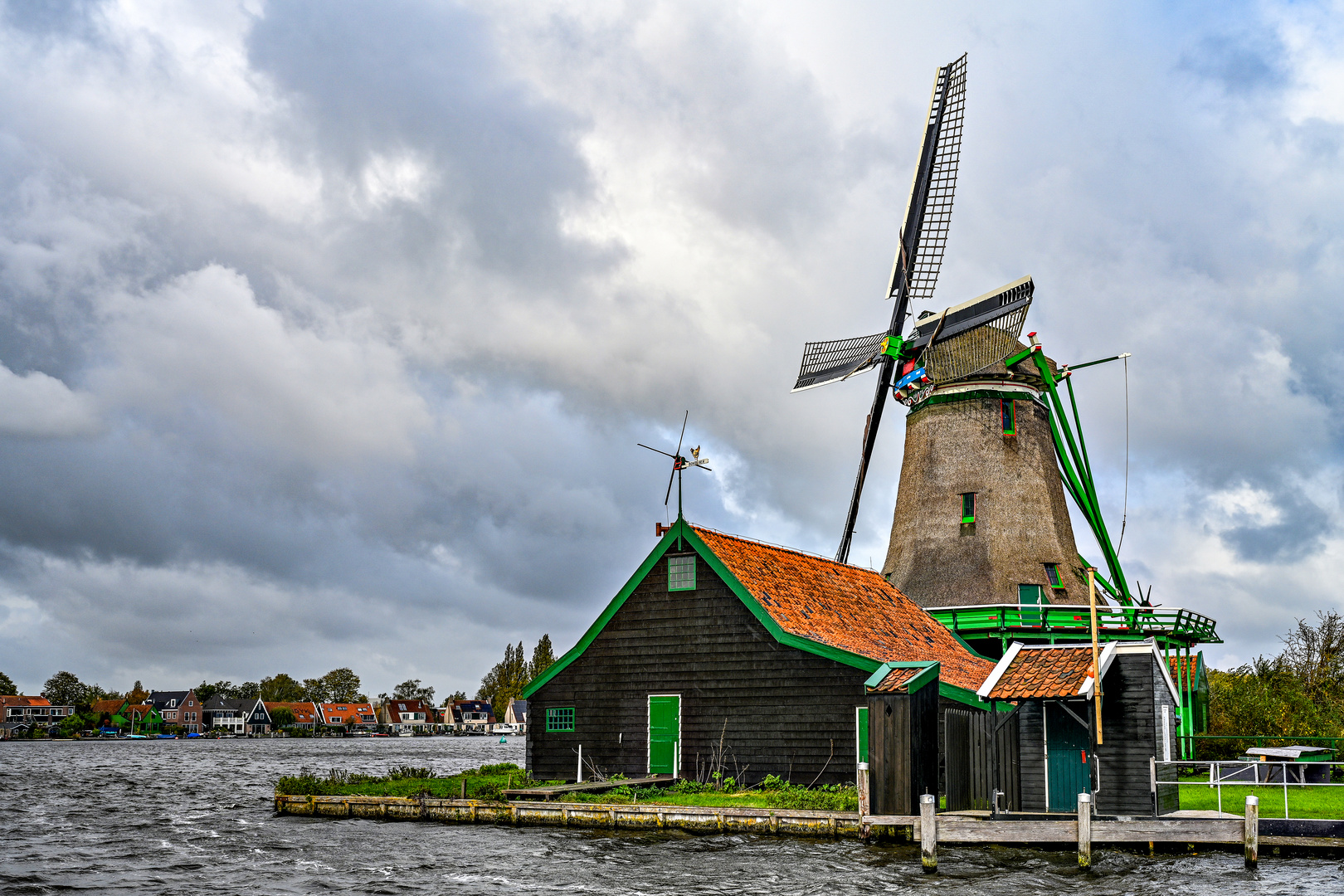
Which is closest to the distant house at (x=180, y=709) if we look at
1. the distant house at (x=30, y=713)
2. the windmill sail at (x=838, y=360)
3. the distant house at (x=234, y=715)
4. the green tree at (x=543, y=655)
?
the distant house at (x=234, y=715)

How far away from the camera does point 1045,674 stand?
24.5 metres

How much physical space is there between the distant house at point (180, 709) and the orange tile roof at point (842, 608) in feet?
548

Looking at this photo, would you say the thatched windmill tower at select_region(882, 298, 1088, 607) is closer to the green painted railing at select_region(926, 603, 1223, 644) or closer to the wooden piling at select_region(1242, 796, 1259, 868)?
the green painted railing at select_region(926, 603, 1223, 644)

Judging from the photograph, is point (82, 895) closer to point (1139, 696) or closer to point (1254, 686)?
point (1139, 696)

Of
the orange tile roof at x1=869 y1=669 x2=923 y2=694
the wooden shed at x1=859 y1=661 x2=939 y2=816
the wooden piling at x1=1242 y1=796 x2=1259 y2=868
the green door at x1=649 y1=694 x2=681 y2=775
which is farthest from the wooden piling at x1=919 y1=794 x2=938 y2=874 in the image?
the green door at x1=649 y1=694 x2=681 y2=775

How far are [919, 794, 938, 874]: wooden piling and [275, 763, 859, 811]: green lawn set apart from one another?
12.2ft

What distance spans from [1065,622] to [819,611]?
9610 mm

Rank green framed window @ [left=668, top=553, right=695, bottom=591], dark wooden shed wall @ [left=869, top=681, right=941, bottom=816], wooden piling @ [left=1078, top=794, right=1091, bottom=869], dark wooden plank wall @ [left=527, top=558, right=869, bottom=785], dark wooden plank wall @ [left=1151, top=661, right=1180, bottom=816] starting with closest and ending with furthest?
wooden piling @ [left=1078, top=794, right=1091, bottom=869] → dark wooden shed wall @ [left=869, top=681, right=941, bottom=816] → dark wooden plank wall @ [left=1151, top=661, right=1180, bottom=816] → dark wooden plank wall @ [left=527, top=558, right=869, bottom=785] → green framed window @ [left=668, top=553, right=695, bottom=591]

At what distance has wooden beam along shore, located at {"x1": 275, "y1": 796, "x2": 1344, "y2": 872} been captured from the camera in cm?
1934

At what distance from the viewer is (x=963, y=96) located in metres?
44.3

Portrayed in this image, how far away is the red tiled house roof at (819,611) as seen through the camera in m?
27.8

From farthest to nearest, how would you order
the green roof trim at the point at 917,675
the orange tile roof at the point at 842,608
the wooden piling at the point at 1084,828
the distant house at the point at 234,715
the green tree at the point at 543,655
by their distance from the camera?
the distant house at the point at 234,715, the green tree at the point at 543,655, the orange tile roof at the point at 842,608, the green roof trim at the point at 917,675, the wooden piling at the point at 1084,828

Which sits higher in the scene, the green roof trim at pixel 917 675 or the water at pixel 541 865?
the green roof trim at pixel 917 675

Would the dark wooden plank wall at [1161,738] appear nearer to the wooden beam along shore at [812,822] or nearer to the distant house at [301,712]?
the wooden beam along shore at [812,822]
